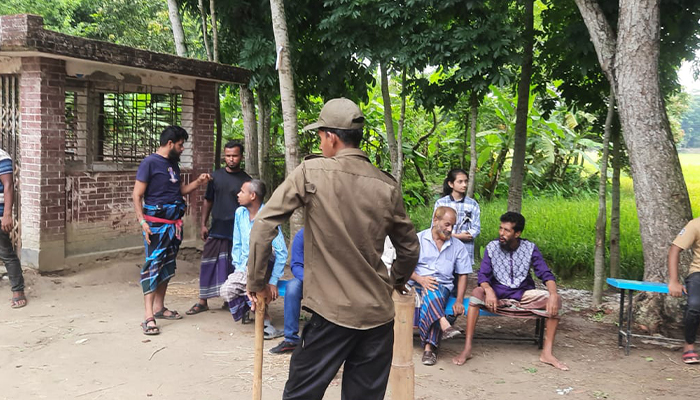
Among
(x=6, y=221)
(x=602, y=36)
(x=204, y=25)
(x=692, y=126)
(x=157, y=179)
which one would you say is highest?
(x=692, y=126)

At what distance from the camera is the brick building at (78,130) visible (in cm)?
730

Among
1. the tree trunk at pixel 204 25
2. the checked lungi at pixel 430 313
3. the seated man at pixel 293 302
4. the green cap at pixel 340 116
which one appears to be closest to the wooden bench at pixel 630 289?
the checked lungi at pixel 430 313

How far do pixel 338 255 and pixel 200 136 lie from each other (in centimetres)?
669

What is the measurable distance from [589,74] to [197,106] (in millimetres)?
5333

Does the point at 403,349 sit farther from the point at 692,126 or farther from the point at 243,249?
the point at 692,126

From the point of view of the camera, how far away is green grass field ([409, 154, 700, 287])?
31.3ft

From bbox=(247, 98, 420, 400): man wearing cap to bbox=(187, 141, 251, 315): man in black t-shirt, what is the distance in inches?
142

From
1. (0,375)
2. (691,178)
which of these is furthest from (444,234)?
(691,178)

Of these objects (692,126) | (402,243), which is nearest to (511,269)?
(402,243)

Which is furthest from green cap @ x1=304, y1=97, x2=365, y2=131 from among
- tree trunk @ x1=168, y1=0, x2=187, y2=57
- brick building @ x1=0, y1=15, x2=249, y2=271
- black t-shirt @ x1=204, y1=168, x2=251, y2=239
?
tree trunk @ x1=168, y1=0, x2=187, y2=57

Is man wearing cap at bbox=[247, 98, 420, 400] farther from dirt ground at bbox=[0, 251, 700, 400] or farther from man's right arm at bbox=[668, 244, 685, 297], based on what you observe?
man's right arm at bbox=[668, 244, 685, 297]

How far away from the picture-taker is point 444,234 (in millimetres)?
5734

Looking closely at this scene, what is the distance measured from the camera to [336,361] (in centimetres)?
307

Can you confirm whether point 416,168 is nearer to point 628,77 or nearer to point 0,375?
point 628,77
